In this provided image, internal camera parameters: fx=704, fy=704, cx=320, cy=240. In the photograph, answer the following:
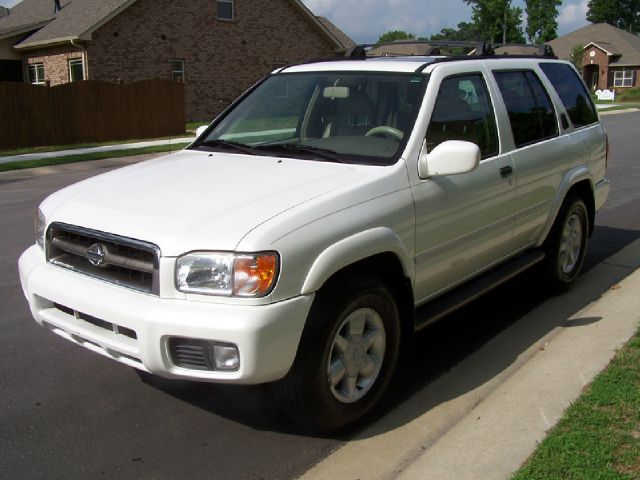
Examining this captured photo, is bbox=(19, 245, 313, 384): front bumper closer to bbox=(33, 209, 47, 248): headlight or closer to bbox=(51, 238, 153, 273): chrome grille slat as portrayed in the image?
bbox=(51, 238, 153, 273): chrome grille slat

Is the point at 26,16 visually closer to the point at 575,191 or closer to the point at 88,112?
the point at 88,112

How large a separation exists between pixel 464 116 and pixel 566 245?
6.38 ft

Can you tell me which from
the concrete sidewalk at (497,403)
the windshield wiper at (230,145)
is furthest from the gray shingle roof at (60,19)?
the concrete sidewalk at (497,403)

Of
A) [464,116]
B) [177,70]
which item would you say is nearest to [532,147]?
[464,116]

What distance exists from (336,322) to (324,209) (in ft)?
1.79

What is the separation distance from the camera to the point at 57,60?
26484 millimetres

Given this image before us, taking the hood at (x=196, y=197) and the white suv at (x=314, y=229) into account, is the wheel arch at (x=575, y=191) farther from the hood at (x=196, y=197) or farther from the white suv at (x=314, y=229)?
the hood at (x=196, y=197)

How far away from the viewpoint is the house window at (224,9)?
2827 centimetres

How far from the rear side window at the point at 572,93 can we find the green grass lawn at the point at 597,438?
2.67 m

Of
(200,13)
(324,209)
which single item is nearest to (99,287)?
(324,209)

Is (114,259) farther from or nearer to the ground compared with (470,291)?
farther from the ground

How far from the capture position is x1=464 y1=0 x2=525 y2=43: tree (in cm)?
6775

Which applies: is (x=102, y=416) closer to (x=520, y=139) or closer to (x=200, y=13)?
(x=520, y=139)

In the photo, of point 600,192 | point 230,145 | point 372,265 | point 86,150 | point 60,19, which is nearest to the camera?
point 372,265
